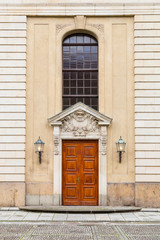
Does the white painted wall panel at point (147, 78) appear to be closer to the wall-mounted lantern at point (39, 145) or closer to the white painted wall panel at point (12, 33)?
the wall-mounted lantern at point (39, 145)

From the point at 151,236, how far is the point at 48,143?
7.73 m

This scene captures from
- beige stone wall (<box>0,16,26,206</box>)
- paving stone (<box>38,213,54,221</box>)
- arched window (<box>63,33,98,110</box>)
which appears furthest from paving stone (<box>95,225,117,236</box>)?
arched window (<box>63,33,98,110</box>)

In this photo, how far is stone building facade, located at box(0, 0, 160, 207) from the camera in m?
17.9

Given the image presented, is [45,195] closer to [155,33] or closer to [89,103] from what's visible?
[89,103]

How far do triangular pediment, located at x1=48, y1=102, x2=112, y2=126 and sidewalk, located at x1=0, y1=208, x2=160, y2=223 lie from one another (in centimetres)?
439

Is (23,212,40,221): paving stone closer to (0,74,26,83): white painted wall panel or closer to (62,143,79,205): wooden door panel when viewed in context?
(62,143,79,205): wooden door panel

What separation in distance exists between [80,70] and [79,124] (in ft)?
9.32

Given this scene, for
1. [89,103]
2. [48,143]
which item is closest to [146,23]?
[89,103]

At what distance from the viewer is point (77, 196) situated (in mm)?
18156

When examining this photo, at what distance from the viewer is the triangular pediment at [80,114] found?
18.1 m

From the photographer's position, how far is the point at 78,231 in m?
12.9

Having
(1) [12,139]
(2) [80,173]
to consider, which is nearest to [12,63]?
(1) [12,139]

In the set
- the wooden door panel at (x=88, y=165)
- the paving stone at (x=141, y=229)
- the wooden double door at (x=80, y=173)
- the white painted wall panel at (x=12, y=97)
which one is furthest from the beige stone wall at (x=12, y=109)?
the paving stone at (x=141, y=229)
